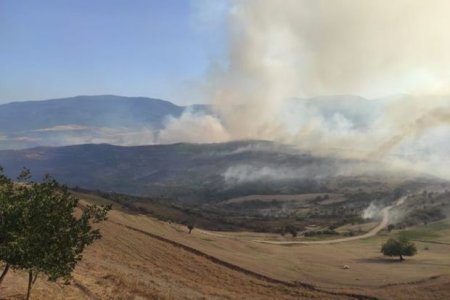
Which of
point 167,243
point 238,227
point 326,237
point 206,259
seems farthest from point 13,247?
point 238,227

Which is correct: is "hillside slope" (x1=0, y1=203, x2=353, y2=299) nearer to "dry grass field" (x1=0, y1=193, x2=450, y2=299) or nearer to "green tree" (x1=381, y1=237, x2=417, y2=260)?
"dry grass field" (x1=0, y1=193, x2=450, y2=299)

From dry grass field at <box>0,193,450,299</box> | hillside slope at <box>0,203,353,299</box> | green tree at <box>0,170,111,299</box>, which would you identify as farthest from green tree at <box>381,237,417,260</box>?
green tree at <box>0,170,111,299</box>

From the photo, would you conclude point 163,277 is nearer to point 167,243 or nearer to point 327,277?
point 167,243

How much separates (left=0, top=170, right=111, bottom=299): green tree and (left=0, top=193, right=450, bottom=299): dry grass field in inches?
502

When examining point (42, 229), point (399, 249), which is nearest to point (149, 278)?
point (42, 229)

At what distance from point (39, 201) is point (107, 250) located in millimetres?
45235

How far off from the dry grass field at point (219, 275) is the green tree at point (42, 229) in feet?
41.9

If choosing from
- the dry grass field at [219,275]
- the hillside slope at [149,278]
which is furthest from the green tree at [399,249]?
the hillside slope at [149,278]

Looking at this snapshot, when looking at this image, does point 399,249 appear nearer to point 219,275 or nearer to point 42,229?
point 219,275

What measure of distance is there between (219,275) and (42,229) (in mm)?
44644

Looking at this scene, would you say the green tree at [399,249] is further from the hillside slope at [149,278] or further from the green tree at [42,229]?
the green tree at [42,229]

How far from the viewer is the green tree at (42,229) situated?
29594mm

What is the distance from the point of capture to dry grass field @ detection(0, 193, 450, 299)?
52.8 m

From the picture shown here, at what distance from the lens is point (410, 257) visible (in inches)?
4380
